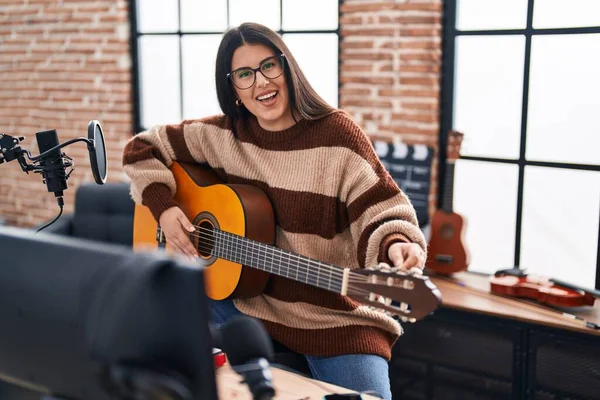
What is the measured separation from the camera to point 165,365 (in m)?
0.87

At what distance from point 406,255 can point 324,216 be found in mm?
335

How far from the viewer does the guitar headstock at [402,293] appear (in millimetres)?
1460

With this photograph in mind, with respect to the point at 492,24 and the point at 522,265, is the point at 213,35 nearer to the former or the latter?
the point at 492,24

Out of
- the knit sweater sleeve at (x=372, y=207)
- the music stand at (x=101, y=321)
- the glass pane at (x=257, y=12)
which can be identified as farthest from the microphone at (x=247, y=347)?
the glass pane at (x=257, y=12)

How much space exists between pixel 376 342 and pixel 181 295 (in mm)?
1121

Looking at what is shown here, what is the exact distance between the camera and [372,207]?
1863 mm

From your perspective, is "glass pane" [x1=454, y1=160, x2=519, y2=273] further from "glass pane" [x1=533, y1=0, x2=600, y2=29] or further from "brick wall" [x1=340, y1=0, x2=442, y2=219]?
"glass pane" [x1=533, y1=0, x2=600, y2=29]

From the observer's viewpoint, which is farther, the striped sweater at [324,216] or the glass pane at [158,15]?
the glass pane at [158,15]

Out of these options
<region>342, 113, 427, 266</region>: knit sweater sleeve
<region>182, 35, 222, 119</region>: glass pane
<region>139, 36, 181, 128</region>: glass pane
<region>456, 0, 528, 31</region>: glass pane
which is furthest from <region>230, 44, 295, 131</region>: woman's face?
<region>139, 36, 181, 128</region>: glass pane

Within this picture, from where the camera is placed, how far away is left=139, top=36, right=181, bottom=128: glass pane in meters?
4.00

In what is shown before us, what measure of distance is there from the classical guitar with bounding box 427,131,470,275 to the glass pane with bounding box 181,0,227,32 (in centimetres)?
149

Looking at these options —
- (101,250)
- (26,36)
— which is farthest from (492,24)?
(26,36)

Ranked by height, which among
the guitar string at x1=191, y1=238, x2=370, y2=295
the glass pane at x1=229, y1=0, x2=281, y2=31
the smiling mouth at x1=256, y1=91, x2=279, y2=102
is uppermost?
the glass pane at x1=229, y1=0, x2=281, y2=31

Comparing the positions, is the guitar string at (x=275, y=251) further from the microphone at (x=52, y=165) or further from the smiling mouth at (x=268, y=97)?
the microphone at (x=52, y=165)
